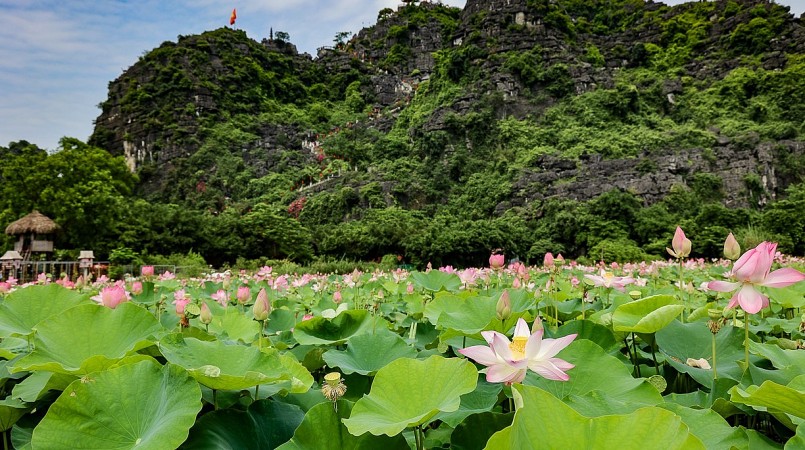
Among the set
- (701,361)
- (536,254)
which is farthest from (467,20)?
(701,361)

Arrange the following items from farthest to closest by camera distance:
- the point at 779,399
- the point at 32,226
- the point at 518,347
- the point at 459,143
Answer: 1. the point at 459,143
2. the point at 32,226
3. the point at 518,347
4. the point at 779,399

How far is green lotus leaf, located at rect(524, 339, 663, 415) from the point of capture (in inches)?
26.7

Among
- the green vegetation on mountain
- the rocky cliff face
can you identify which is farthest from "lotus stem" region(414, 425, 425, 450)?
the rocky cliff face

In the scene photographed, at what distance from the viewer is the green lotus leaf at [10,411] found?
64cm

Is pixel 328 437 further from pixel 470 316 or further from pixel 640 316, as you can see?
pixel 640 316

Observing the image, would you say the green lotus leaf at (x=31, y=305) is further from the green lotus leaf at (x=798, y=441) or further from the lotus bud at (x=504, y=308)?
the green lotus leaf at (x=798, y=441)

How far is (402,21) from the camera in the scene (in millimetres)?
47219

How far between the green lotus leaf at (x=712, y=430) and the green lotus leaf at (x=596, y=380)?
0.29ft

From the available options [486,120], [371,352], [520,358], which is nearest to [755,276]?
[520,358]

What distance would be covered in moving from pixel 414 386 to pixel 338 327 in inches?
21.4

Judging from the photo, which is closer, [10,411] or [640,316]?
[10,411]

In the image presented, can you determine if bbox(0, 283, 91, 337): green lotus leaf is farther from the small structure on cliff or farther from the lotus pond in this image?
the small structure on cliff

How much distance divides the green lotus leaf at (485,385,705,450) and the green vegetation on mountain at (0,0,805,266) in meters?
14.1

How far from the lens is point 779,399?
0.52 metres
